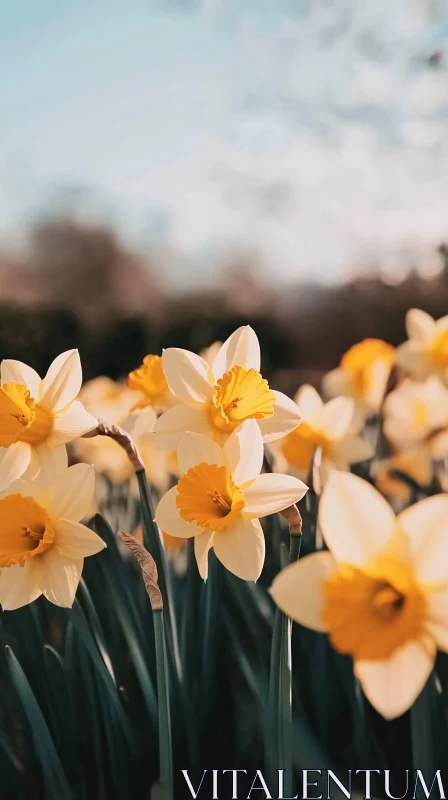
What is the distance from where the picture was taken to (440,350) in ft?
4.63

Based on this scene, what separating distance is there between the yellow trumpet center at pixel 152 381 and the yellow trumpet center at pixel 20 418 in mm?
262

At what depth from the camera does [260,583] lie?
3.19ft

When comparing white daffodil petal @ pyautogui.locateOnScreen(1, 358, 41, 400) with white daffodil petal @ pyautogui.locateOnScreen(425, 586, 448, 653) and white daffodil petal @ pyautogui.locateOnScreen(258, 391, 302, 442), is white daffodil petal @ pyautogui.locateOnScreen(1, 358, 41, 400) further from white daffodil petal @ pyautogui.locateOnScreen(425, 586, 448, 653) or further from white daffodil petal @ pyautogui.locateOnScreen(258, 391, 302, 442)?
Answer: white daffodil petal @ pyautogui.locateOnScreen(425, 586, 448, 653)

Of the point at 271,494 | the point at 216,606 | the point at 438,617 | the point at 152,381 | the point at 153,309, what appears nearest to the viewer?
the point at 438,617

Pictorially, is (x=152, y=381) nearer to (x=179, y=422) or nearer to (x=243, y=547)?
(x=179, y=422)

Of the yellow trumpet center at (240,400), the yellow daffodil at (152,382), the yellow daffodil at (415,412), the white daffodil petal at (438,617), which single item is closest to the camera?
the white daffodil petal at (438,617)

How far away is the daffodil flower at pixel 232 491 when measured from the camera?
0.66 meters

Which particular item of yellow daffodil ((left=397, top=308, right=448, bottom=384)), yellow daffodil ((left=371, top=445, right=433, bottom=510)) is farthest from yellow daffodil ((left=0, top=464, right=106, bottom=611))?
yellow daffodil ((left=397, top=308, right=448, bottom=384))

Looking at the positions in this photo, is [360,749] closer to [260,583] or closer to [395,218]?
[260,583]

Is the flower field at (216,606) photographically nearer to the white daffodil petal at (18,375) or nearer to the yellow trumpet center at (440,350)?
the white daffodil petal at (18,375)

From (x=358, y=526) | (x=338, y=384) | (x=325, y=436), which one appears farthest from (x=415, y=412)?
(x=358, y=526)

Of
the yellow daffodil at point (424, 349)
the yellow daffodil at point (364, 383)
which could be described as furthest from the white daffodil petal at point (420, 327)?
the yellow daffodil at point (364, 383)

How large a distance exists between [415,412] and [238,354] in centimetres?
70

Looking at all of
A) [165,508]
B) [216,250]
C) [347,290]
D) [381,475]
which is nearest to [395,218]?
[347,290]
